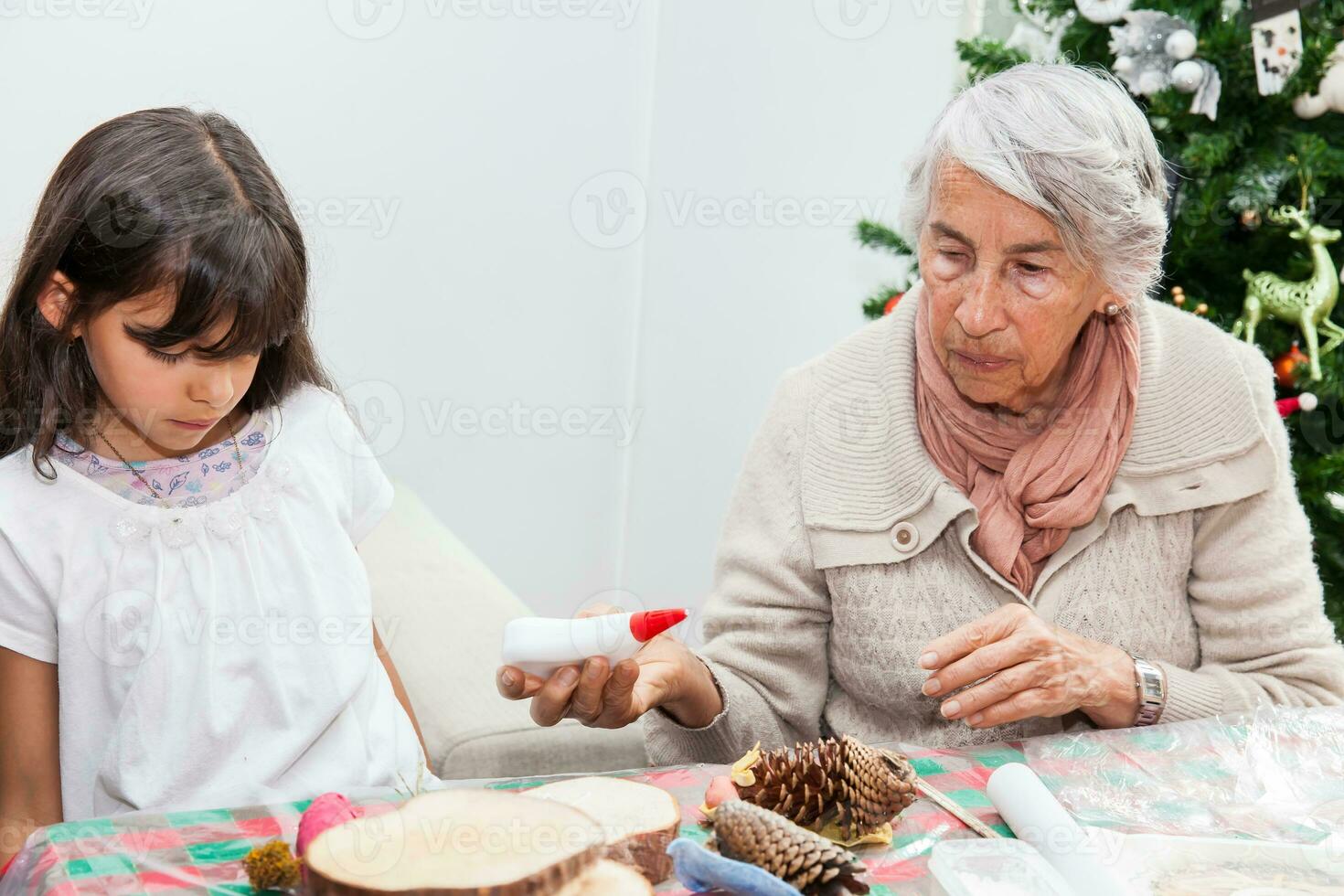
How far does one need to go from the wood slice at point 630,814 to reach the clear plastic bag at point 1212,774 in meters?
0.37

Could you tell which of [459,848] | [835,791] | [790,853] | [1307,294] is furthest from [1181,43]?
[459,848]

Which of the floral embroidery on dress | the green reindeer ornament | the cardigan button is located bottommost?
the cardigan button

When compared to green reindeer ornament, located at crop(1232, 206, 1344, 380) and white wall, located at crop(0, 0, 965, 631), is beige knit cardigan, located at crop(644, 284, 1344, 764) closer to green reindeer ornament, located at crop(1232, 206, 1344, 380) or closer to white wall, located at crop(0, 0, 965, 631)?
green reindeer ornament, located at crop(1232, 206, 1344, 380)

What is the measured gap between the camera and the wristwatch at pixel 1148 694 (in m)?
1.36

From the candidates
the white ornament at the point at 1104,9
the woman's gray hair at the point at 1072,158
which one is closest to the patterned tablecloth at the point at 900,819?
the woman's gray hair at the point at 1072,158

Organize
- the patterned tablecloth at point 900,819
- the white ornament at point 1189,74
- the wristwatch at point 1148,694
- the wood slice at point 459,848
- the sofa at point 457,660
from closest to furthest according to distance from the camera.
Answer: the wood slice at point 459,848
the patterned tablecloth at point 900,819
the wristwatch at point 1148,694
the sofa at point 457,660
the white ornament at point 1189,74

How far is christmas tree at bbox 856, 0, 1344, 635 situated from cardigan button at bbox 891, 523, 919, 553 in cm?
113

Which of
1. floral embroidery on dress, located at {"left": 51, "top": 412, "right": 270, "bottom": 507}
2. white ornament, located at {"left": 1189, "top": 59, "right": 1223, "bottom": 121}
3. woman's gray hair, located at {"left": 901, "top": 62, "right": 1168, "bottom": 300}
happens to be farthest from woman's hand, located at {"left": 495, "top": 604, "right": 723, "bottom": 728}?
white ornament, located at {"left": 1189, "top": 59, "right": 1223, "bottom": 121}

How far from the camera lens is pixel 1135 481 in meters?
1.52

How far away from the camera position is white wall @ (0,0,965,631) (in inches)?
107

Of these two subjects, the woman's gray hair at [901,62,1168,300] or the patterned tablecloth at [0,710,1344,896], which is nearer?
the patterned tablecloth at [0,710,1344,896]

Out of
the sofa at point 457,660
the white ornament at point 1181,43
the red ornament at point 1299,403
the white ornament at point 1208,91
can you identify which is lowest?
the sofa at point 457,660

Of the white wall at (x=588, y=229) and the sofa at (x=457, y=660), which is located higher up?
the white wall at (x=588, y=229)

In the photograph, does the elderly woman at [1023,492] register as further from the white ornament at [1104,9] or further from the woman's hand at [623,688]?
the white ornament at [1104,9]
